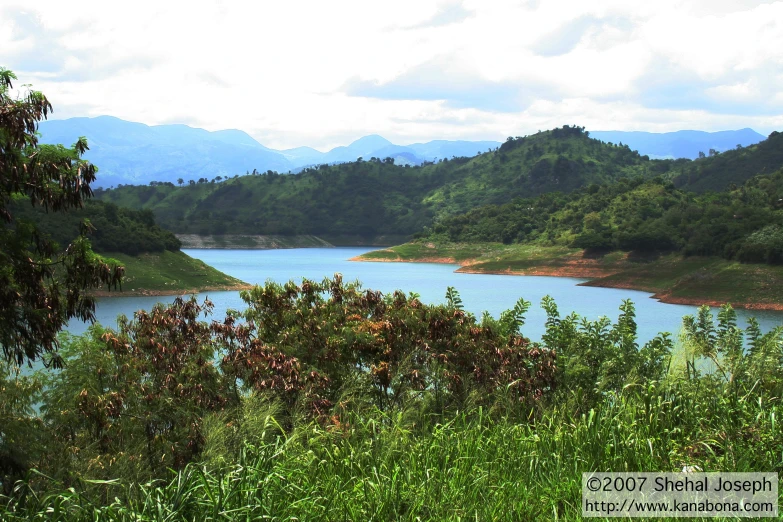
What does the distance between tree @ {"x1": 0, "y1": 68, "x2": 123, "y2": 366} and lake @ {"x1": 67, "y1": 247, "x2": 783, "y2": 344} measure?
19.6 meters

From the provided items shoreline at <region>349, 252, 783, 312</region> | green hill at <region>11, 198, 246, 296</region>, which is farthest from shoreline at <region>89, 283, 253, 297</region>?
shoreline at <region>349, 252, 783, 312</region>

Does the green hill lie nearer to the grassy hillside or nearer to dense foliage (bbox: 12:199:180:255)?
dense foliage (bbox: 12:199:180:255)

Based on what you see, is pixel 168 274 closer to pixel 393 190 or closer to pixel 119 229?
pixel 119 229

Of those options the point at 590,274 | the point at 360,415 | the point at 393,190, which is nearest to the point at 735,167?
the point at 590,274

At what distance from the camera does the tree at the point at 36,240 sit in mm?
7414

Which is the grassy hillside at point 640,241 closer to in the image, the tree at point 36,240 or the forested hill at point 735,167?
the forested hill at point 735,167

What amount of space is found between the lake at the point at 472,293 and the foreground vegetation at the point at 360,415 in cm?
1551

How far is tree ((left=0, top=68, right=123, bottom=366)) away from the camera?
7.41 meters

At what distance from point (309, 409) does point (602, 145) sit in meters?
160

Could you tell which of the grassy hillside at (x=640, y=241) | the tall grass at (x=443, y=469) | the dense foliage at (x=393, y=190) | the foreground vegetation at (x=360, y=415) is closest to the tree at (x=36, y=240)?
the foreground vegetation at (x=360, y=415)

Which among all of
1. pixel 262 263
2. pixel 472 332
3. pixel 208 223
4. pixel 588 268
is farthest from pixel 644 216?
pixel 472 332

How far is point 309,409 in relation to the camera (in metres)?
10.3

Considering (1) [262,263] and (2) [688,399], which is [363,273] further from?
(2) [688,399]

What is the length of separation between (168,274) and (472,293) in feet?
77.9
